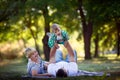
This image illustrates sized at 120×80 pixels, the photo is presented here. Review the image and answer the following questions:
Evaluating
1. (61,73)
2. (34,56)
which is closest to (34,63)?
(34,56)

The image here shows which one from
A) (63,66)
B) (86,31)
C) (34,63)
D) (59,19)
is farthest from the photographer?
(86,31)

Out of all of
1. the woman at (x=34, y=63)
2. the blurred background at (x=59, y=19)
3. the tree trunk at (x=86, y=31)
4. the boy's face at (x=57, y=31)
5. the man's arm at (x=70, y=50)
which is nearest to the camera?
the boy's face at (x=57, y=31)

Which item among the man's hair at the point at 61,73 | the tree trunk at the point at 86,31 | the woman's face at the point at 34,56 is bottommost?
the man's hair at the point at 61,73

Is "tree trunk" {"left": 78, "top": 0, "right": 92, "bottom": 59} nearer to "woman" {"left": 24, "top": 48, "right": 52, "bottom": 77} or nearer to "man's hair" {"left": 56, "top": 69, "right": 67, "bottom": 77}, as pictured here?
"woman" {"left": 24, "top": 48, "right": 52, "bottom": 77}

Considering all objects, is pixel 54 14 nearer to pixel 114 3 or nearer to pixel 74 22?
pixel 114 3

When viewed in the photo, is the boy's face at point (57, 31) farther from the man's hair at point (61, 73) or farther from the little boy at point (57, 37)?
the man's hair at point (61, 73)

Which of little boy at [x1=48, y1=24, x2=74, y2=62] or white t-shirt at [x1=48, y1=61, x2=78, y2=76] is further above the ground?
little boy at [x1=48, y1=24, x2=74, y2=62]

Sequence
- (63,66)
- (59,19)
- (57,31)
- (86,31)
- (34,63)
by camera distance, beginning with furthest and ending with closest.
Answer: (86,31) → (59,19) → (34,63) → (63,66) → (57,31)

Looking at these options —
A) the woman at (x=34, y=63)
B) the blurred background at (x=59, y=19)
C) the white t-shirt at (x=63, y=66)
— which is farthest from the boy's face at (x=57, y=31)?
the blurred background at (x=59, y=19)

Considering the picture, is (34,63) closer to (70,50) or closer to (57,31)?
(70,50)

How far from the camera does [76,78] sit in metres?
9.94

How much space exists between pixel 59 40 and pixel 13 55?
3258 centimetres

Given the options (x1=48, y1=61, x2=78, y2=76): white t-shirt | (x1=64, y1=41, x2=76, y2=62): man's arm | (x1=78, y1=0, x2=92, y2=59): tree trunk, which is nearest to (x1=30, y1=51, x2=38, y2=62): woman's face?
(x1=48, y1=61, x2=78, y2=76): white t-shirt

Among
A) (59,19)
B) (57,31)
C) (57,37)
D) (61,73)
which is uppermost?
(59,19)
